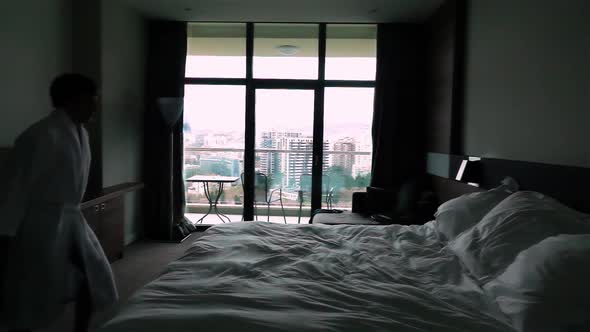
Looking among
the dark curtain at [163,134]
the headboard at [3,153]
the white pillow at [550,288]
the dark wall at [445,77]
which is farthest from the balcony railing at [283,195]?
the white pillow at [550,288]

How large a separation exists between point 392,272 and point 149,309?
39.9 inches

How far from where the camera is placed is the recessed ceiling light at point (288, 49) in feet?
15.4

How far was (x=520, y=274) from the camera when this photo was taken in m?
1.27

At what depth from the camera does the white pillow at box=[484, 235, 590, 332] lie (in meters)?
1.07

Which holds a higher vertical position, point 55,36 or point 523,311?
point 55,36

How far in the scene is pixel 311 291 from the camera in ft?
4.59

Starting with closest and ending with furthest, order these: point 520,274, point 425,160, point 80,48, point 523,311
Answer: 1. point 523,311
2. point 520,274
3. point 80,48
4. point 425,160

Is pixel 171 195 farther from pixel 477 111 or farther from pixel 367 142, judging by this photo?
pixel 477 111

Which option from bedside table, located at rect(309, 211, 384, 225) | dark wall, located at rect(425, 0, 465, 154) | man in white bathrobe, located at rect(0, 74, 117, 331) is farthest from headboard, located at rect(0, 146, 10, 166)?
dark wall, located at rect(425, 0, 465, 154)

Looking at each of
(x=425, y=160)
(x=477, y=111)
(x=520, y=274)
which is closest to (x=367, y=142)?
(x=425, y=160)

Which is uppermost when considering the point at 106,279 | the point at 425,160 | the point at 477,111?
the point at 477,111

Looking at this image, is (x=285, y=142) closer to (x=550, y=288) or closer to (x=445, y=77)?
(x=445, y=77)

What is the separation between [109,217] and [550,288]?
135 inches

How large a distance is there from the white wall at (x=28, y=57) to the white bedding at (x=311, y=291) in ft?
6.85
